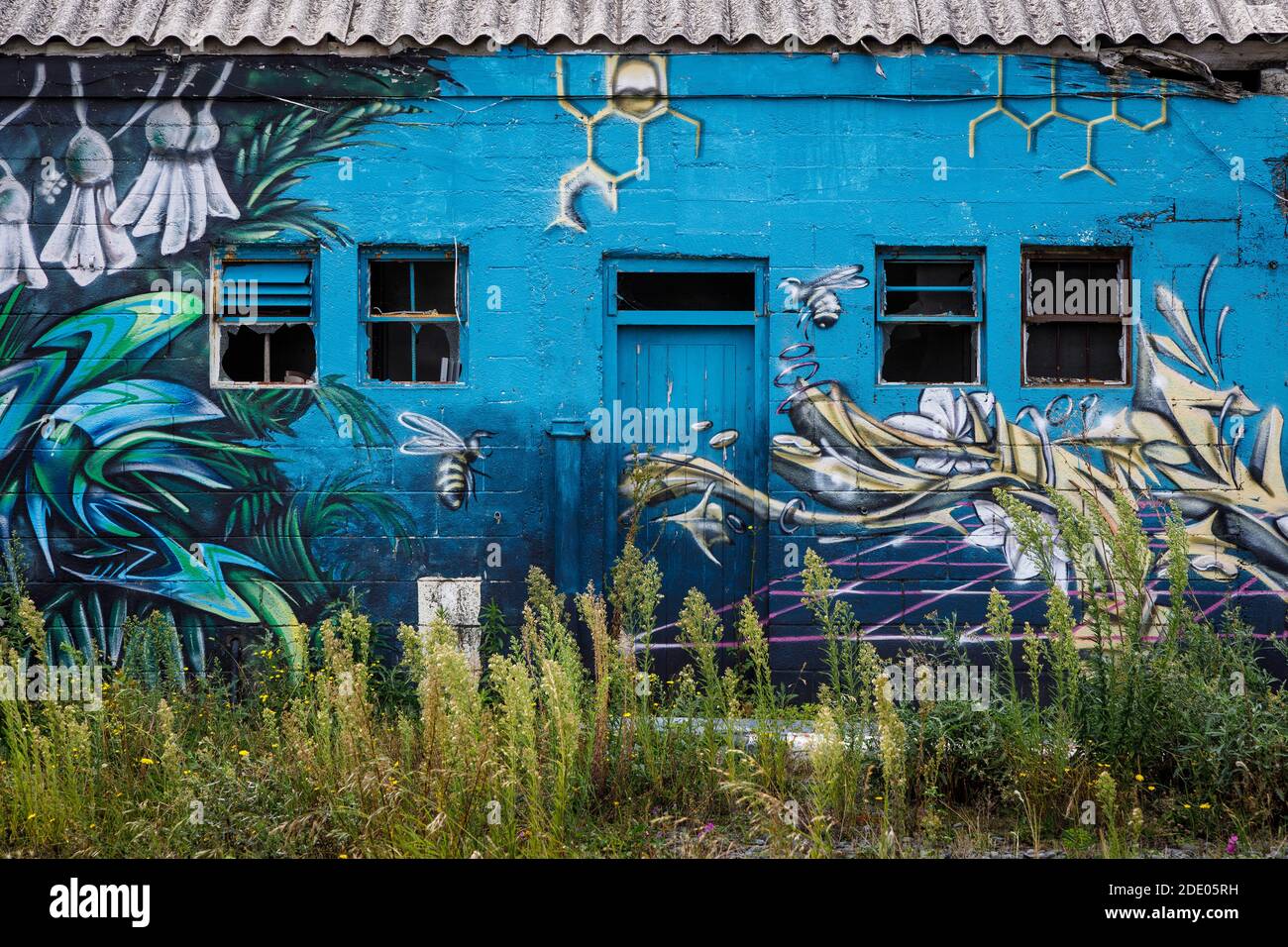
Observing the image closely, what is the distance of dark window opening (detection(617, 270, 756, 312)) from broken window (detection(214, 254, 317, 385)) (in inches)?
79.7

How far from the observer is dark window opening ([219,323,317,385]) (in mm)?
7496

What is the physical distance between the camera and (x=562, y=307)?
7.38 metres

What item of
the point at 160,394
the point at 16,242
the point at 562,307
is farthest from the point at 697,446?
the point at 16,242

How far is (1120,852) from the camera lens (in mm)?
4551

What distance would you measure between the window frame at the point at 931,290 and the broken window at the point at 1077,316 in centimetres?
30

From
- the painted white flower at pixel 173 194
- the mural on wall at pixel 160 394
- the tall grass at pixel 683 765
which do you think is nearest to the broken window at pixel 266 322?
the mural on wall at pixel 160 394

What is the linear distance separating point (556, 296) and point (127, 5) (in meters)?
3.33

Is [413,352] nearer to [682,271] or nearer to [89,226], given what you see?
[682,271]

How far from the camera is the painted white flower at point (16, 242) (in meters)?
7.38

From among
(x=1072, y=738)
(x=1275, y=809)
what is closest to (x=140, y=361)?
(x=1072, y=738)

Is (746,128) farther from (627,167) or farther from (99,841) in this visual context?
(99,841)

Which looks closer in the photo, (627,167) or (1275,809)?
(1275,809)

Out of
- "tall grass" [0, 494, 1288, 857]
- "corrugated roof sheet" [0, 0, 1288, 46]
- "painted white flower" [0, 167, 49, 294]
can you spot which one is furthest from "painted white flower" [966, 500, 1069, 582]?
"painted white flower" [0, 167, 49, 294]

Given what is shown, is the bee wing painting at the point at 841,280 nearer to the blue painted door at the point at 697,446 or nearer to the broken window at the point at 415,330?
the blue painted door at the point at 697,446
